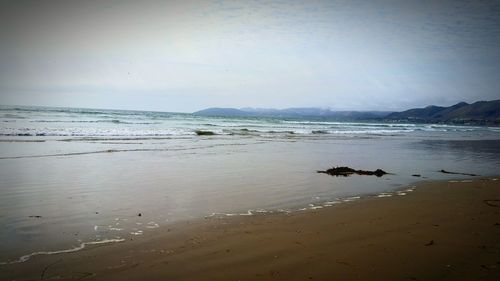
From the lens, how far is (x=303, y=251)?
14.2ft

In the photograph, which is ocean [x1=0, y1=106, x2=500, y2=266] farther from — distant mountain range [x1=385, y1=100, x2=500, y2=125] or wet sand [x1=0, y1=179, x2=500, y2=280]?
distant mountain range [x1=385, y1=100, x2=500, y2=125]

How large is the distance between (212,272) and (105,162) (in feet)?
31.9

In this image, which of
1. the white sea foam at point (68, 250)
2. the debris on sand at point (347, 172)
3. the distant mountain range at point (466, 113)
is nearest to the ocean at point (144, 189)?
the white sea foam at point (68, 250)

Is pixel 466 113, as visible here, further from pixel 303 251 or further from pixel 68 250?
pixel 68 250

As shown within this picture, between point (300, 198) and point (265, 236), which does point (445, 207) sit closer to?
point (300, 198)

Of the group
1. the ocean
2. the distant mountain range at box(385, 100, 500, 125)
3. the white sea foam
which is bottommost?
the ocean

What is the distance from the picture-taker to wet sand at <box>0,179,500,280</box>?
365 centimetres

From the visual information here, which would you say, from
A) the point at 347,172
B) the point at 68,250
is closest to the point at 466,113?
the point at 347,172

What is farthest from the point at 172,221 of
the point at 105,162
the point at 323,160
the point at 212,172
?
the point at 323,160

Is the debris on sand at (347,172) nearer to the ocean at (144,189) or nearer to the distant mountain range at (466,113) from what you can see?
the ocean at (144,189)

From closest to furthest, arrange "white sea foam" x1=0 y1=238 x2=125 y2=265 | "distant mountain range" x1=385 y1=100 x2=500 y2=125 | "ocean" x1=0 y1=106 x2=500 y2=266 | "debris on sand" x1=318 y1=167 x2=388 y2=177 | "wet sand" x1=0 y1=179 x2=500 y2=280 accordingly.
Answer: "wet sand" x1=0 y1=179 x2=500 y2=280 → "white sea foam" x1=0 y1=238 x2=125 y2=265 → "ocean" x1=0 y1=106 x2=500 y2=266 → "debris on sand" x1=318 y1=167 x2=388 y2=177 → "distant mountain range" x1=385 y1=100 x2=500 y2=125

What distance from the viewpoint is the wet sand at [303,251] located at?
12.0 feet

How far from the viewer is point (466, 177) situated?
35.9 feet

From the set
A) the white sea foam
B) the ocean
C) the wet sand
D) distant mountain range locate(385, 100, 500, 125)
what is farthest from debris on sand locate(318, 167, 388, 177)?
distant mountain range locate(385, 100, 500, 125)
